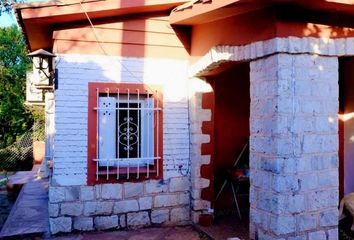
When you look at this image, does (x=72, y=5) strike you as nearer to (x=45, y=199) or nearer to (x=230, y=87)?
(x=230, y=87)

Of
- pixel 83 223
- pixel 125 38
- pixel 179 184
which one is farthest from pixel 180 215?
pixel 125 38

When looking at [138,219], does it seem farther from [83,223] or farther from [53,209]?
[53,209]

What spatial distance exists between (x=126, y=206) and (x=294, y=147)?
2776mm

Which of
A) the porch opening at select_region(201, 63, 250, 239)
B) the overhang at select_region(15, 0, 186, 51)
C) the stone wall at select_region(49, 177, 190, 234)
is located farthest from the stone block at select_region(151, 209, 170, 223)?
the overhang at select_region(15, 0, 186, 51)

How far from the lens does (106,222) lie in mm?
5371

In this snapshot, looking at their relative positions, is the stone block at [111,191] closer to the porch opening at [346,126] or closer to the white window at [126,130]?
the white window at [126,130]

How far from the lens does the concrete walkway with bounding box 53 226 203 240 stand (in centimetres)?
509

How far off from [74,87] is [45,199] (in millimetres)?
2898

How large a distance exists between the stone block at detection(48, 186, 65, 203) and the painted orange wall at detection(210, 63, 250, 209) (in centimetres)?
249

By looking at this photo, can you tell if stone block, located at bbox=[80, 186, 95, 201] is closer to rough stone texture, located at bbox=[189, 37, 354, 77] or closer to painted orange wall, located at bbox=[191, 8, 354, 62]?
rough stone texture, located at bbox=[189, 37, 354, 77]

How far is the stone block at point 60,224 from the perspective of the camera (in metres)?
5.18

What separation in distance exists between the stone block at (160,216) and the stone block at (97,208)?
25.5 inches

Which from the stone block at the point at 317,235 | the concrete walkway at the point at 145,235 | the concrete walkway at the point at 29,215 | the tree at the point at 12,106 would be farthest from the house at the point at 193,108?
the tree at the point at 12,106

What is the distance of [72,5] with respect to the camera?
16.1 feet
